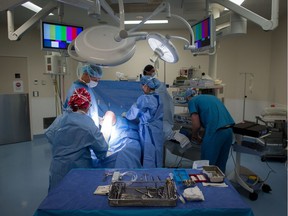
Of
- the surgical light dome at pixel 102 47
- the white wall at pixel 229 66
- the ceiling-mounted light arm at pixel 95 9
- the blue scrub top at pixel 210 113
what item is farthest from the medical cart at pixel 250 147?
the white wall at pixel 229 66

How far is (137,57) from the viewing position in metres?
6.02

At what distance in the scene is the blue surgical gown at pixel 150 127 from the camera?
2.62 metres

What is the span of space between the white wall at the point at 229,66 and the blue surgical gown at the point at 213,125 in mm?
2866

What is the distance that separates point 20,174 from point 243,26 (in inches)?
138

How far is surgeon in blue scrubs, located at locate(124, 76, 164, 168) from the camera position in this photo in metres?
2.62

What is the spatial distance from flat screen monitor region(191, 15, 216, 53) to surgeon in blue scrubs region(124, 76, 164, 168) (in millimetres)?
701

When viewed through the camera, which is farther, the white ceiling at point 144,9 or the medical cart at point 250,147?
the medical cart at point 250,147

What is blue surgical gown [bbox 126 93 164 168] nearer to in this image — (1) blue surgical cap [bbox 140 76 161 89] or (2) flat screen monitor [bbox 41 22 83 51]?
(1) blue surgical cap [bbox 140 76 161 89]

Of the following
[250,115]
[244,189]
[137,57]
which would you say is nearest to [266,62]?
[250,115]

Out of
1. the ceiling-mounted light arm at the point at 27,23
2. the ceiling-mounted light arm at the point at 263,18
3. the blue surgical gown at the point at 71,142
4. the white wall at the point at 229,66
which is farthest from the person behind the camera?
the white wall at the point at 229,66

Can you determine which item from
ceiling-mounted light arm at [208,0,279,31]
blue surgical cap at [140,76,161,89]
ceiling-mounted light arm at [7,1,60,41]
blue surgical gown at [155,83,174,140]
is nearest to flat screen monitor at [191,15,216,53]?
ceiling-mounted light arm at [208,0,279,31]

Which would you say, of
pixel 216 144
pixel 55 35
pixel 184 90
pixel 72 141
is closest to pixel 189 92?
pixel 184 90

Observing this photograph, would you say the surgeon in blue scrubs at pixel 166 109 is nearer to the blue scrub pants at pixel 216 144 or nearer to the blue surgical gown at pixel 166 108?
the blue surgical gown at pixel 166 108

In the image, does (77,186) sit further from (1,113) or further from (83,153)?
(1,113)
